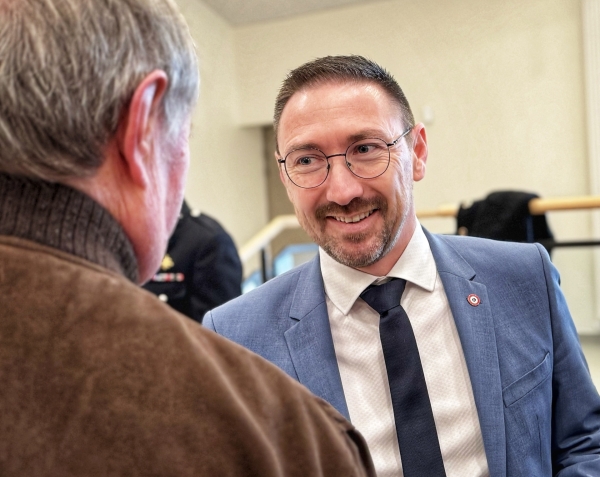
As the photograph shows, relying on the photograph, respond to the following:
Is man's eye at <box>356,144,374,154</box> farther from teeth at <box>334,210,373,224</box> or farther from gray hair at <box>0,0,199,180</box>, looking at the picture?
gray hair at <box>0,0,199,180</box>

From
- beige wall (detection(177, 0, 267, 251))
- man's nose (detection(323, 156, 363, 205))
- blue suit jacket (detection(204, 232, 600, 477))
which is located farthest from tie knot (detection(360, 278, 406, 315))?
beige wall (detection(177, 0, 267, 251))

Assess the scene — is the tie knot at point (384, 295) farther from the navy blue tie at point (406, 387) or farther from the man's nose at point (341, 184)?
the man's nose at point (341, 184)

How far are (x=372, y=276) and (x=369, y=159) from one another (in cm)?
27

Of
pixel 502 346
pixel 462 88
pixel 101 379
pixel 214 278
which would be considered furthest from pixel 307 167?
pixel 462 88

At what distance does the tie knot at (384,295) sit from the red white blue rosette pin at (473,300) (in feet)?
0.49

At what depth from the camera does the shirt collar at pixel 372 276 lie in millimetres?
1329

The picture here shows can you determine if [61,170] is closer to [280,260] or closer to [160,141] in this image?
[160,141]

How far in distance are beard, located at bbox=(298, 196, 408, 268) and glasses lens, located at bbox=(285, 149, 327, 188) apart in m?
0.07

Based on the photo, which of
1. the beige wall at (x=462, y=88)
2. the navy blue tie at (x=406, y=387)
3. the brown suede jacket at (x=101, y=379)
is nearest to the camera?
the brown suede jacket at (x=101, y=379)

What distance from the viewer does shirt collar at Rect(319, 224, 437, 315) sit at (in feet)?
4.36

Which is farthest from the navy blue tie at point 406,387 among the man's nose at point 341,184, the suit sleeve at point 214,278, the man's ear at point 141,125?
the suit sleeve at point 214,278

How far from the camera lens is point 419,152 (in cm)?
152

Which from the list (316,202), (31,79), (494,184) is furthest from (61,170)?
(494,184)

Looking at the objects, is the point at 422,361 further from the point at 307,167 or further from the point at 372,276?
the point at 307,167
